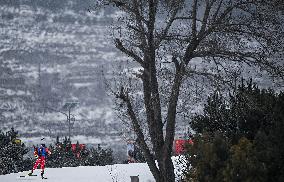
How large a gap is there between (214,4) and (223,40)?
33.2 inches

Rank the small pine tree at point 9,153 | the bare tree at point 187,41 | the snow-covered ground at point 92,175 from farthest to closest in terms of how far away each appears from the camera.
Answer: the small pine tree at point 9,153 → the snow-covered ground at point 92,175 → the bare tree at point 187,41

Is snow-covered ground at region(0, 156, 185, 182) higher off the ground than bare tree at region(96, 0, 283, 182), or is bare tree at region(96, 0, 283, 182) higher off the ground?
bare tree at region(96, 0, 283, 182)

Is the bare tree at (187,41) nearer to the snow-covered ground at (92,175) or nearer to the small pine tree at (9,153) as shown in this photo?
the snow-covered ground at (92,175)

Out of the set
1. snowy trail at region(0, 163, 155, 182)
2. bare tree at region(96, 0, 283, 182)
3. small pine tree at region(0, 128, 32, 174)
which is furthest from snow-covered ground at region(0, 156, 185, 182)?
small pine tree at region(0, 128, 32, 174)

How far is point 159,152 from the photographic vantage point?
11.9 m

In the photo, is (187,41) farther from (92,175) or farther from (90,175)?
(90,175)

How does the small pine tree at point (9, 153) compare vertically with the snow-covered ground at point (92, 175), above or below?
below

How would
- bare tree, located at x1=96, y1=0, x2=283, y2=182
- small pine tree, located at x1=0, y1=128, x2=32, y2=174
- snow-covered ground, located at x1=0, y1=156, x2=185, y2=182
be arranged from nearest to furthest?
bare tree, located at x1=96, y1=0, x2=283, y2=182 → snow-covered ground, located at x1=0, y1=156, x2=185, y2=182 → small pine tree, located at x1=0, y1=128, x2=32, y2=174

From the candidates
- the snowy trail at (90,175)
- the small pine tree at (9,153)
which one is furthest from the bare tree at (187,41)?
the small pine tree at (9,153)

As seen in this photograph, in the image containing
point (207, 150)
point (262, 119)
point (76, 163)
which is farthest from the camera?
point (76, 163)

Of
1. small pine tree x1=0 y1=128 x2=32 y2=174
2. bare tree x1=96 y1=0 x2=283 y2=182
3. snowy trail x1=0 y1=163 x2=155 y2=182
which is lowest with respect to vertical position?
small pine tree x1=0 y1=128 x2=32 y2=174

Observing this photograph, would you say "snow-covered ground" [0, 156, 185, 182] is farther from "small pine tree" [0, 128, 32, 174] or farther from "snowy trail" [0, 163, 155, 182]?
"small pine tree" [0, 128, 32, 174]

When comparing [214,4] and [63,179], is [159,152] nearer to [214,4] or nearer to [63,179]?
[214,4]

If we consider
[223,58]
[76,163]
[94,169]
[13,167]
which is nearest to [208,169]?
[223,58]
